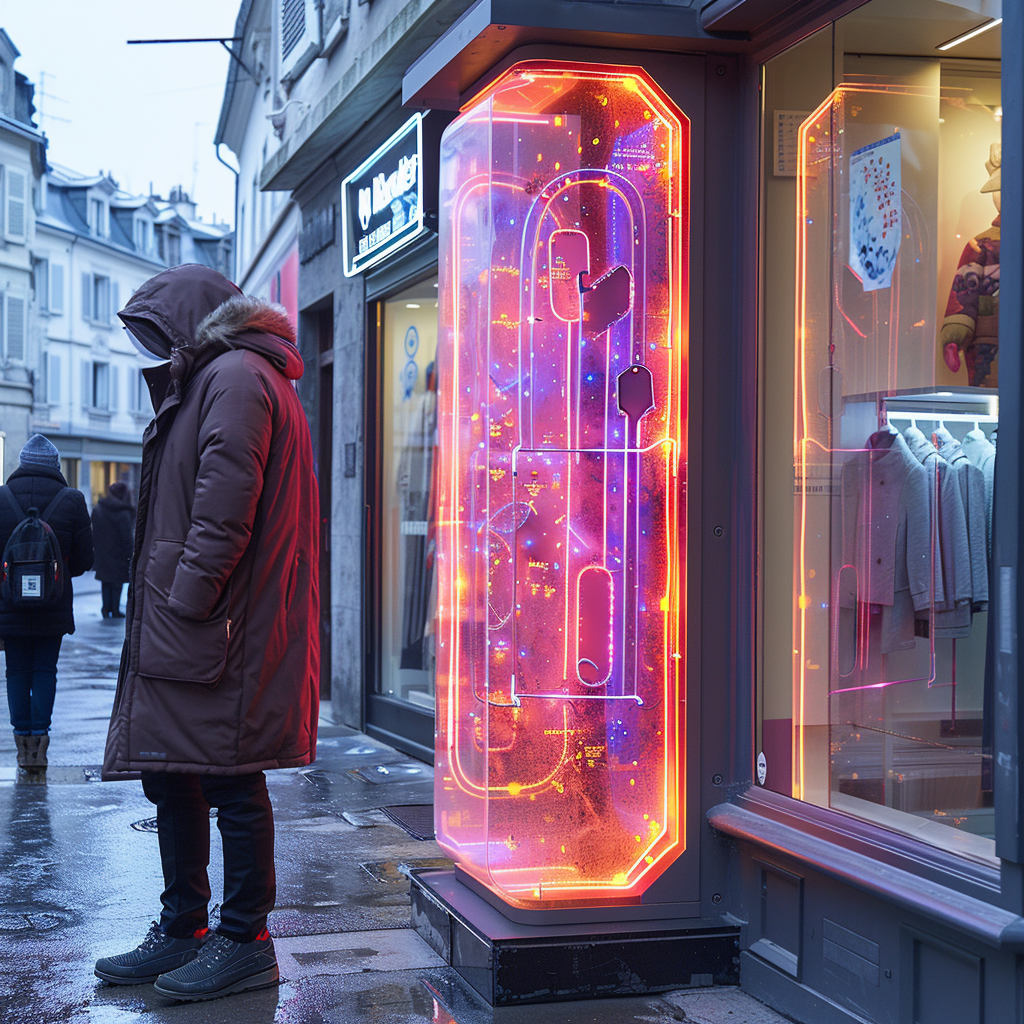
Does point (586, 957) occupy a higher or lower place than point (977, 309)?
lower

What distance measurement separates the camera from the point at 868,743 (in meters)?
4.35

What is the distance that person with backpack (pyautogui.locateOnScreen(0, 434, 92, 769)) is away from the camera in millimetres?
6719

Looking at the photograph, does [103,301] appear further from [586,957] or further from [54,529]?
[586,957]

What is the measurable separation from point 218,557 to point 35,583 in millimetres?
3710

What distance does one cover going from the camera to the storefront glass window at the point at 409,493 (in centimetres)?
799

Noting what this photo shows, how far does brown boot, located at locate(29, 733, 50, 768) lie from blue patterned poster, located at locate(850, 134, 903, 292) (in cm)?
489

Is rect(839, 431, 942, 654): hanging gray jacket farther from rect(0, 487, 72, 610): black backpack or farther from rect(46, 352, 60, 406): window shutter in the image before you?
rect(46, 352, 60, 406): window shutter

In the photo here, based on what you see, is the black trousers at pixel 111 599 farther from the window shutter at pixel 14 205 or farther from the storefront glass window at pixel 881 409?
the window shutter at pixel 14 205

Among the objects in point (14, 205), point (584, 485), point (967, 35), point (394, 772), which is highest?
point (14, 205)

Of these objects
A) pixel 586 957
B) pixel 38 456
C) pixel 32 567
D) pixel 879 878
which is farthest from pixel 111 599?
pixel 879 878

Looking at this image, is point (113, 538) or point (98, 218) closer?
point (113, 538)

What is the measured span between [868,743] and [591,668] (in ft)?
3.99

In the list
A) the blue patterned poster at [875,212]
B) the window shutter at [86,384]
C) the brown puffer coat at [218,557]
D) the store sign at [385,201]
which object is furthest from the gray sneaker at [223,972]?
the window shutter at [86,384]

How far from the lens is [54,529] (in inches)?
275
